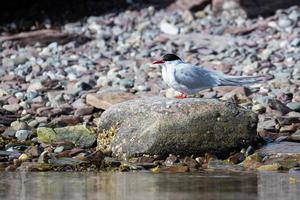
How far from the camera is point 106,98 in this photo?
12.1 m

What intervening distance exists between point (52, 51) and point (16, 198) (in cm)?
987

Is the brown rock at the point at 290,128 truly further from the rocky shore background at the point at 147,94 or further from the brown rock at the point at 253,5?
the brown rock at the point at 253,5

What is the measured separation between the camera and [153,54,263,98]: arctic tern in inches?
416

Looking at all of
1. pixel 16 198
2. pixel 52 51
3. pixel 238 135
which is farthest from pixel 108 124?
pixel 52 51

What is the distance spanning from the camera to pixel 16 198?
7129mm

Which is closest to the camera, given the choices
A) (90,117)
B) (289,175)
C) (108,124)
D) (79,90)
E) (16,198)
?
(16,198)

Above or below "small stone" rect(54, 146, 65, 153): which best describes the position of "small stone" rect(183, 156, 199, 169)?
below

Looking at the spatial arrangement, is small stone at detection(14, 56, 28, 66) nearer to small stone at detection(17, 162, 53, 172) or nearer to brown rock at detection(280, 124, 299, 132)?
brown rock at detection(280, 124, 299, 132)

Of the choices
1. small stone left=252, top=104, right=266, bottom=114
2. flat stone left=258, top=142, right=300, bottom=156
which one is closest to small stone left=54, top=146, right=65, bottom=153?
flat stone left=258, top=142, right=300, bottom=156

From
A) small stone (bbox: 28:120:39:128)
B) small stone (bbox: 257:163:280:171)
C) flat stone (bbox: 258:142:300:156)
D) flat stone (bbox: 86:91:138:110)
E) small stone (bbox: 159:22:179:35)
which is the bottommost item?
small stone (bbox: 257:163:280:171)

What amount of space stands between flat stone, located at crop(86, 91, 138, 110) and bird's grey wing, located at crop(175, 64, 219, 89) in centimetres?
155

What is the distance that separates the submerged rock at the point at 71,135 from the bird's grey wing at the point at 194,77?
1155mm

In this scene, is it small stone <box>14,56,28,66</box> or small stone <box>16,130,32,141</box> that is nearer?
small stone <box>16,130,32,141</box>

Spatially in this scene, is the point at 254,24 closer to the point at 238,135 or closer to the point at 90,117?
A: the point at 90,117
